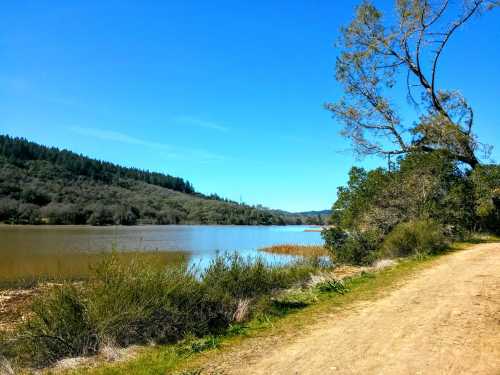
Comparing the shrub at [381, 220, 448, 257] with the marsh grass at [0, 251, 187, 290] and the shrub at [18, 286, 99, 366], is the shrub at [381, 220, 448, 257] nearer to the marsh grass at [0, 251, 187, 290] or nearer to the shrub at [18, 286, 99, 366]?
the marsh grass at [0, 251, 187, 290]

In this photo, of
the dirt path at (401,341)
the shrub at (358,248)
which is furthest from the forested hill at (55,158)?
the dirt path at (401,341)

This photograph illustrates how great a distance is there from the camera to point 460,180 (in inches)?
882

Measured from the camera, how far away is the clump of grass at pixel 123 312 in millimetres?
6570

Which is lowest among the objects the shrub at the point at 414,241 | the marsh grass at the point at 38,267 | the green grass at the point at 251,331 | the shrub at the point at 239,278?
the marsh grass at the point at 38,267

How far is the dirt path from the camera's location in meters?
4.95

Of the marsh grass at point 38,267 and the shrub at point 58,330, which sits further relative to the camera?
the marsh grass at point 38,267

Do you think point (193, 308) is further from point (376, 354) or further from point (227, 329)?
point (376, 354)

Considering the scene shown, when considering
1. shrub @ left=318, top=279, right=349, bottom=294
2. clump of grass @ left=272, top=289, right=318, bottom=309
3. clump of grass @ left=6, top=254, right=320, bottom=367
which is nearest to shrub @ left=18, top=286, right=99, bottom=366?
clump of grass @ left=6, top=254, right=320, bottom=367

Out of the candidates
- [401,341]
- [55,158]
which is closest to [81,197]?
[55,158]

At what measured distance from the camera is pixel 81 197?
117625 mm

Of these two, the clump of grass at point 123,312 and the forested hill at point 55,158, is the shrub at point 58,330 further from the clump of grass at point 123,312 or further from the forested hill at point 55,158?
the forested hill at point 55,158

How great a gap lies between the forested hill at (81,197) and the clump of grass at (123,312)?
91763 mm

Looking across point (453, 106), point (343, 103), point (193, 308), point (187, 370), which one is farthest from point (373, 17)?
point (187, 370)

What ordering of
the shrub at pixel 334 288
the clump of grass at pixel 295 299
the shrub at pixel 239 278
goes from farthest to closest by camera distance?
the shrub at pixel 334 288 → the shrub at pixel 239 278 → the clump of grass at pixel 295 299
